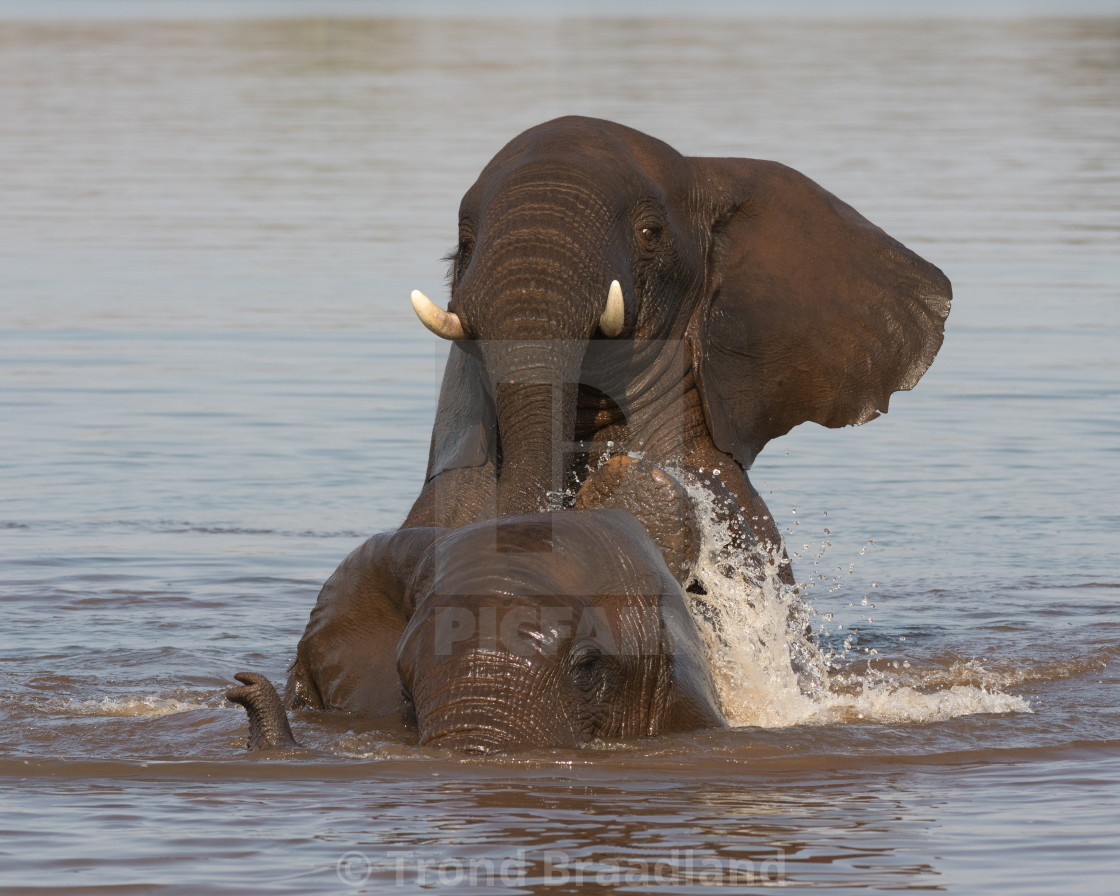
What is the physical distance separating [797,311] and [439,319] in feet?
6.81

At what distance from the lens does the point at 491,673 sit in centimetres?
685

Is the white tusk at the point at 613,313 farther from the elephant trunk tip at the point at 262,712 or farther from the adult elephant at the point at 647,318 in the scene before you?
the elephant trunk tip at the point at 262,712

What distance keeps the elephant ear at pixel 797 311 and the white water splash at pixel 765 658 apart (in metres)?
0.69

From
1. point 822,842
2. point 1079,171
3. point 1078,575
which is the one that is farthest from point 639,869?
point 1079,171

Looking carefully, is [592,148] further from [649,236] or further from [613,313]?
[613,313]

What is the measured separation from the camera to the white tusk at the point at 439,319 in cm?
813

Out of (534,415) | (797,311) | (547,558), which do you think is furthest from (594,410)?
(547,558)

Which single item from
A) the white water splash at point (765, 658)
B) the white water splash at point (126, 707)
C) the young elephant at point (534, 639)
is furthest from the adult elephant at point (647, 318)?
the white water splash at point (126, 707)

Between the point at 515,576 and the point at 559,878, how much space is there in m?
1.10

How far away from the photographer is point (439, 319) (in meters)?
8.15

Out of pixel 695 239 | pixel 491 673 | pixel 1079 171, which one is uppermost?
pixel 1079 171

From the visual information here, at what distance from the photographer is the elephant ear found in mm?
9359

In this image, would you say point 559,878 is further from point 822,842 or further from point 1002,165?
point 1002,165

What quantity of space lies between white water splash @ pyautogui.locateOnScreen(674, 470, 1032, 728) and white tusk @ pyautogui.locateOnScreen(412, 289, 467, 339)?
1095 mm
